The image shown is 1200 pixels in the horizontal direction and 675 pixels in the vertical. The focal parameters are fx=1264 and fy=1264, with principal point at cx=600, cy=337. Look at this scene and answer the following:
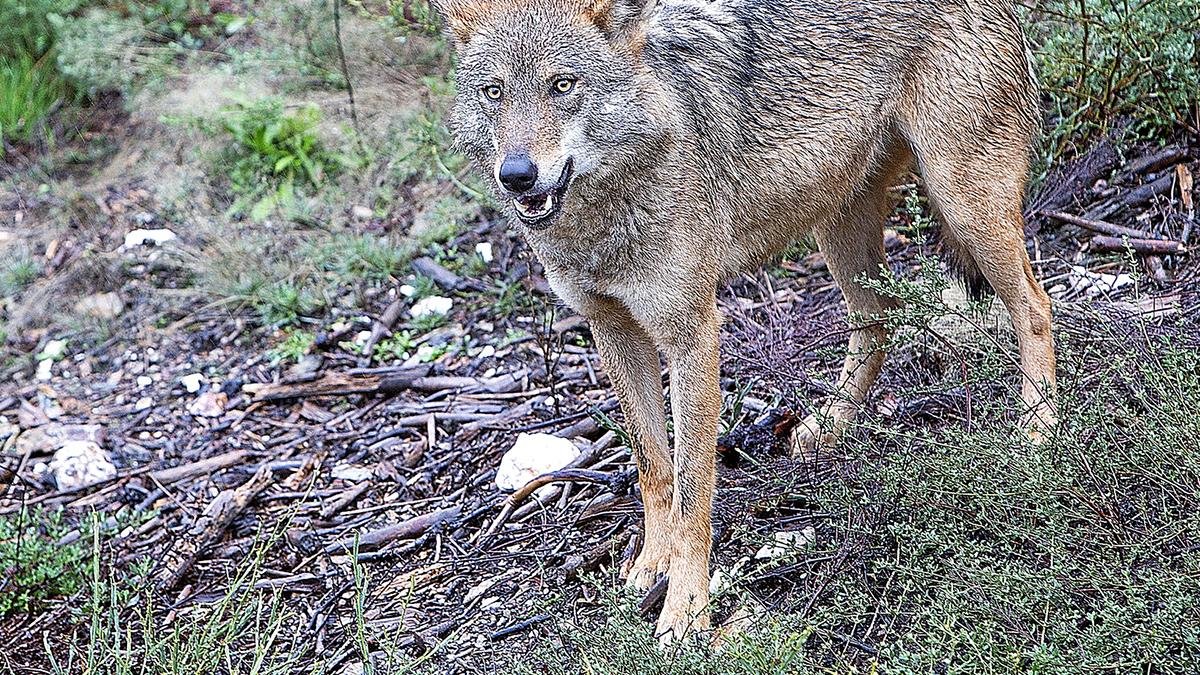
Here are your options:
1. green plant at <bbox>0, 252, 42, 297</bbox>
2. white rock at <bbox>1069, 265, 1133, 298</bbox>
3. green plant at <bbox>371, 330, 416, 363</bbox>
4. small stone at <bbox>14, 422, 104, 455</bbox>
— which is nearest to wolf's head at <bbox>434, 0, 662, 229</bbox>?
white rock at <bbox>1069, 265, 1133, 298</bbox>

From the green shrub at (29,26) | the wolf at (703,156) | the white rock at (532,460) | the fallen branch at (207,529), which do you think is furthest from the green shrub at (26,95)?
the wolf at (703,156)

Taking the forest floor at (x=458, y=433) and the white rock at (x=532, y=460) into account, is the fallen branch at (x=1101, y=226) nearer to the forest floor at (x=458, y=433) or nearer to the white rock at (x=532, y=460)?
the forest floor at (x=458, y=433)

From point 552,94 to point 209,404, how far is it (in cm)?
361

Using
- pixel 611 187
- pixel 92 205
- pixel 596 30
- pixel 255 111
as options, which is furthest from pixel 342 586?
pixel 92 205

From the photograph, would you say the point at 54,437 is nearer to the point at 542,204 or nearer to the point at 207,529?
the point at 207,529

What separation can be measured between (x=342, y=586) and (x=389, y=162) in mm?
3912

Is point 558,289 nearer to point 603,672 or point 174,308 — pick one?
point 603,672

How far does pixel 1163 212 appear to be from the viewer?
234 inches

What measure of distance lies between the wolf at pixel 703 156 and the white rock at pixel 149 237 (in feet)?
16.2

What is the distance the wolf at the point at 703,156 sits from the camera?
13.2 ft

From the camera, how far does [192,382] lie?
277 inches

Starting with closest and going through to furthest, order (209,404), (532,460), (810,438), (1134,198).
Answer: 1. (810,438)
2. (532,460)
3. (1134,198)
4. (209,404)

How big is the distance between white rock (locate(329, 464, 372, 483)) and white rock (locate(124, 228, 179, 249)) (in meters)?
3.30

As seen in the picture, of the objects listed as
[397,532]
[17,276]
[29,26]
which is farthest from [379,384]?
[29,26]
